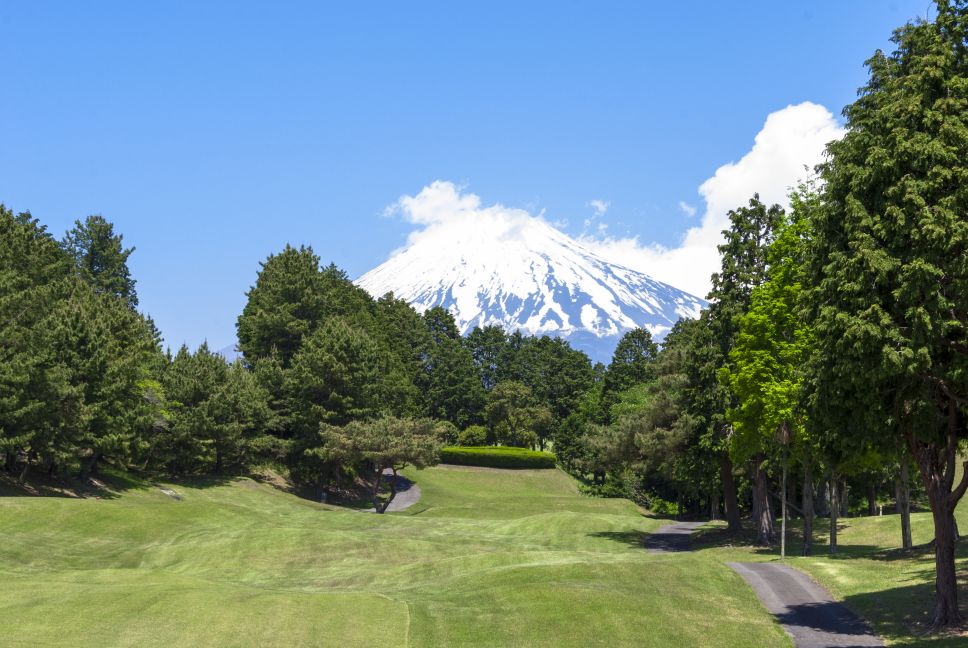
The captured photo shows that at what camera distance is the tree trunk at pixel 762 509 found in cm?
4869

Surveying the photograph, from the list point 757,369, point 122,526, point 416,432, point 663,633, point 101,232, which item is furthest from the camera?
point 101,232

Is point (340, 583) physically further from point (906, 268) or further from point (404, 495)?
point (404, 495)

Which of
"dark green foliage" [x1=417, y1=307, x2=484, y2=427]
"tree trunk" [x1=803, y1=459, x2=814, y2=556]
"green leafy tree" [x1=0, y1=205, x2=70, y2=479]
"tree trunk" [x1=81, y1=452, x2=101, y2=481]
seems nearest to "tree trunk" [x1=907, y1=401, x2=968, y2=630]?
"tree trunk" [x1=803, y1=459, x2=814, y2=556]

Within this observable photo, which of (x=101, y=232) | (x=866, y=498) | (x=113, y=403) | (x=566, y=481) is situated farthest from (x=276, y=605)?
(x=101, y=232)

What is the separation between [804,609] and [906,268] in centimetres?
1305

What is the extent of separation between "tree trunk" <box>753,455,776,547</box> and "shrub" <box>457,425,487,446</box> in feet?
240

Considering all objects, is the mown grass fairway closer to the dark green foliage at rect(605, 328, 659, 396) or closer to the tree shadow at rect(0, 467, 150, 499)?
the tree shadow at rect(0, 467, 150, 499)

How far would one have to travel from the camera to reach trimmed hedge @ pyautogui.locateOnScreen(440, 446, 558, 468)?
113 metres

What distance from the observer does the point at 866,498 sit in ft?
259

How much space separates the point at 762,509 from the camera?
160 feet

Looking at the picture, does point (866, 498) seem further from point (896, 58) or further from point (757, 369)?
point (896, 58)

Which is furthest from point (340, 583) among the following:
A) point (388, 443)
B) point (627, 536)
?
point (388, 443)

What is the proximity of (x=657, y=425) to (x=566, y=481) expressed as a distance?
57359 millimetres

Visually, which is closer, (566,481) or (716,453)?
(716,453)
